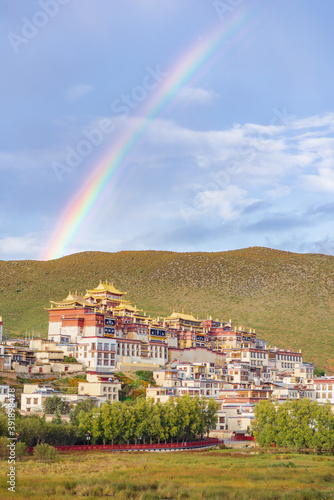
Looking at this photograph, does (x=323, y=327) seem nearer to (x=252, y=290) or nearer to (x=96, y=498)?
(x=252, y=290)

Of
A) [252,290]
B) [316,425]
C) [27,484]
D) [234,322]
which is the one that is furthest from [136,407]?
[252,290]

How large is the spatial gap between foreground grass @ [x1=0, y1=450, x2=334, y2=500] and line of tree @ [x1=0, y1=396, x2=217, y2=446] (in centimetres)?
404

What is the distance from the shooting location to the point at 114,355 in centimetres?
10875

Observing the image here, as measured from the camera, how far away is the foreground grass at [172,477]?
45.8 meters

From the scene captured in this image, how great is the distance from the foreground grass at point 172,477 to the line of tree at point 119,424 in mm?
4039

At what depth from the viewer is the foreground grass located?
150 feet

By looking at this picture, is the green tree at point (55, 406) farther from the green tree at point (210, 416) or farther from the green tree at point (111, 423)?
the green tree at point (210, 416)

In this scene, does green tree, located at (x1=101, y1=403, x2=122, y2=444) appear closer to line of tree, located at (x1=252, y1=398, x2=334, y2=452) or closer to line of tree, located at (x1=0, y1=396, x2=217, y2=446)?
line of tree, located at (x1=0, y1=396, x2=217, y2=446)

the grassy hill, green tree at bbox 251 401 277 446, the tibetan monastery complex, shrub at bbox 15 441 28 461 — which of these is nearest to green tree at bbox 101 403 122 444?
shrub at bbox 15 441 28 461

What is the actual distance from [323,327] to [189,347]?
51126mm

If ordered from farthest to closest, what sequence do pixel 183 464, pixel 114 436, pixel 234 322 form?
pixel 234 322, pixel 114 436, pixel 183 464

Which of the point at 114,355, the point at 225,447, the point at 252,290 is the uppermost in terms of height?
the point at 252,290

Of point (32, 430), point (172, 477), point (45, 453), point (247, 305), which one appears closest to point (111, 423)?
point (32, 430)

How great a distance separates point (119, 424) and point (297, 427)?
21.2 m
